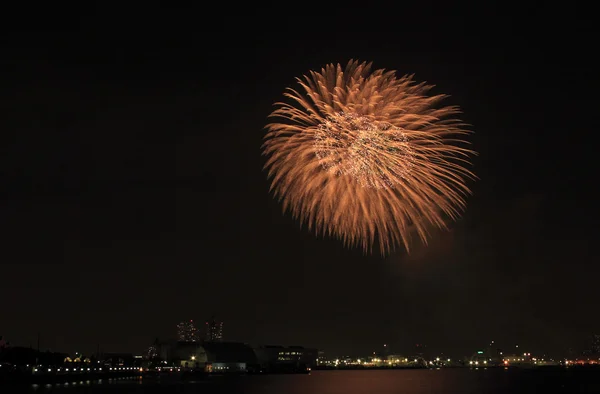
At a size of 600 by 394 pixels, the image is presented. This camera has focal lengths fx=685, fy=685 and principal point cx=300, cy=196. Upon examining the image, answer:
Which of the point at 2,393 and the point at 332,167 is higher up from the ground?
the point at 332,167

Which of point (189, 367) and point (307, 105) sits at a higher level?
point (307, 105)

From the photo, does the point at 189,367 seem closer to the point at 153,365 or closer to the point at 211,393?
the point at 153,365

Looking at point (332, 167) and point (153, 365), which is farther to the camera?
point (153, 365)

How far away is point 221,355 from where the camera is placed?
636ft

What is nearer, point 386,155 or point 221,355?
point 386,155

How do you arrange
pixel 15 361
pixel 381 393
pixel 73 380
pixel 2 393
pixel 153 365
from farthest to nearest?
1. pixel 153 365
2. pixel 15 361
3. pixel 73 380
4. pixel 381 393
5. pixel 2 393

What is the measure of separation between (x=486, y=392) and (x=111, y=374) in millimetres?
→ 84714

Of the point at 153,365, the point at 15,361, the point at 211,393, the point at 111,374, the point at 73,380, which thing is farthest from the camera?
the point at 153,365

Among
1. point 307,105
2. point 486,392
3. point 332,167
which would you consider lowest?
point 486,392

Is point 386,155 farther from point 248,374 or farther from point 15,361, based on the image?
point 248,374

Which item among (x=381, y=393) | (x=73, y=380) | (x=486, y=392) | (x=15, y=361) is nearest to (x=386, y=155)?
(x=381, y=393)

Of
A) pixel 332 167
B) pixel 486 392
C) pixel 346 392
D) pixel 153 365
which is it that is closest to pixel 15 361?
pixel 153 365

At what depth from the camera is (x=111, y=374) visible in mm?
154125

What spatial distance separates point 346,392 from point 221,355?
9058cm
